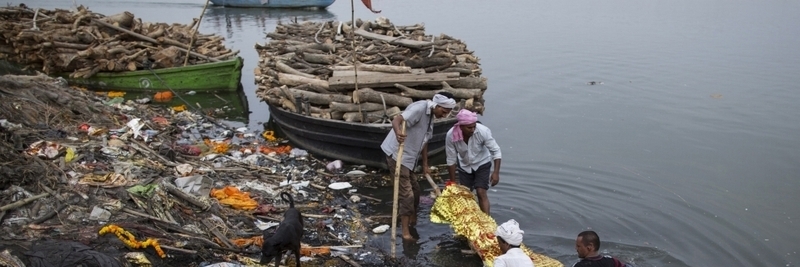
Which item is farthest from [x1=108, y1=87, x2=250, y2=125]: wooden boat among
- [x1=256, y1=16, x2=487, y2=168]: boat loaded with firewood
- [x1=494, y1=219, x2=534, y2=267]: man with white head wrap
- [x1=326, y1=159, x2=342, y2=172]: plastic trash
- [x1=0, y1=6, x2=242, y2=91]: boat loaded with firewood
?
[x1=494, y1=219, x2=534, y2=267]: man with white head wrap

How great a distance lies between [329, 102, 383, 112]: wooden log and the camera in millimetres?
10906

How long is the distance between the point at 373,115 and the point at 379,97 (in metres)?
0.31

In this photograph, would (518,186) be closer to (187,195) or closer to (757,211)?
(757,211)

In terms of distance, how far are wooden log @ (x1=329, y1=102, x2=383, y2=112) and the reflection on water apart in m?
25.1

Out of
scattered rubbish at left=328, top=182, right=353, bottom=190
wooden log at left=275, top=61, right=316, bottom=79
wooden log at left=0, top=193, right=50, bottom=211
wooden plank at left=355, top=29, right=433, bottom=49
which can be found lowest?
scattered rubbish at left=328, top=182, right=353, bottom=190

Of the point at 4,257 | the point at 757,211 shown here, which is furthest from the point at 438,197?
the point at 757,211

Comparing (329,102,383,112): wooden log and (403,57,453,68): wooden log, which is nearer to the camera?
(329,102,383,112): wooden log

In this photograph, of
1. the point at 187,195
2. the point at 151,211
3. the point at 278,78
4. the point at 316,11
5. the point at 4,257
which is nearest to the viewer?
the point at 4,257

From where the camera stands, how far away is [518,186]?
10844 mm

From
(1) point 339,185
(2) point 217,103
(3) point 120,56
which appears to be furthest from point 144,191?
(3) point 120,56

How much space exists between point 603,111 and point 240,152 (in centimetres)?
934

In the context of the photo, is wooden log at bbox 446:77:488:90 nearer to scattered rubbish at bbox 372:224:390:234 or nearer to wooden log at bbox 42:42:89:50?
scattered rubbish at bbox 372:224:390:234

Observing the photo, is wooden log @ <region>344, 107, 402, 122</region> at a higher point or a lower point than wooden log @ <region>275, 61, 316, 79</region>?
lower

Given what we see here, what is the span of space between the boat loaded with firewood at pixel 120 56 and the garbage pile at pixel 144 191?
4661 millimetres
